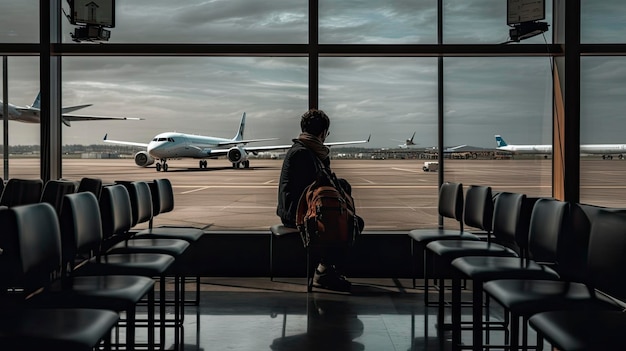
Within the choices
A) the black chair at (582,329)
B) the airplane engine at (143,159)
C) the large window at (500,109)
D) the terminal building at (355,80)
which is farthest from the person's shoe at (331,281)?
the black chair at (582,329)

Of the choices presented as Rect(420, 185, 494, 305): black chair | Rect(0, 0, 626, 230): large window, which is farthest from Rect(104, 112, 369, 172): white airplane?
Rect(420, 185, 494, 305): black chair

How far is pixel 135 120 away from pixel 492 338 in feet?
12.8

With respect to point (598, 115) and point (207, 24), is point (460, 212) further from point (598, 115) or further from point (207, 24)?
point (207, 24)

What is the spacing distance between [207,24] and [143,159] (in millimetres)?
1562

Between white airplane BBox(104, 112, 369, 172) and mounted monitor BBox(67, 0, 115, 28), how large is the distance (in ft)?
3.77

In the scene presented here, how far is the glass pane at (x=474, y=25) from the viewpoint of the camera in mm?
5523

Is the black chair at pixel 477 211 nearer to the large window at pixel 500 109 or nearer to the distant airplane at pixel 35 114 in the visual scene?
the large window at pixel 500 109

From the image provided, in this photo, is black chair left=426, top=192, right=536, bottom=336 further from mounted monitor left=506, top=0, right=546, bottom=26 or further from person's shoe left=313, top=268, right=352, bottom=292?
mounted monitor left=506, top=0, right=546, bottom=26

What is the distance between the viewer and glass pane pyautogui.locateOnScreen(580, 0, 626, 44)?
17.8 ft

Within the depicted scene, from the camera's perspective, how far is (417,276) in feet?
18.4

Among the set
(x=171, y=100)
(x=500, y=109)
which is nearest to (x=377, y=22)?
(x=500, y=109)

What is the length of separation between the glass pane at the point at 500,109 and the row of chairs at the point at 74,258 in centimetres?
321

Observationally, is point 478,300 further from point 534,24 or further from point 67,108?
point 67,108

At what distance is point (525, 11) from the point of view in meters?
5.31
